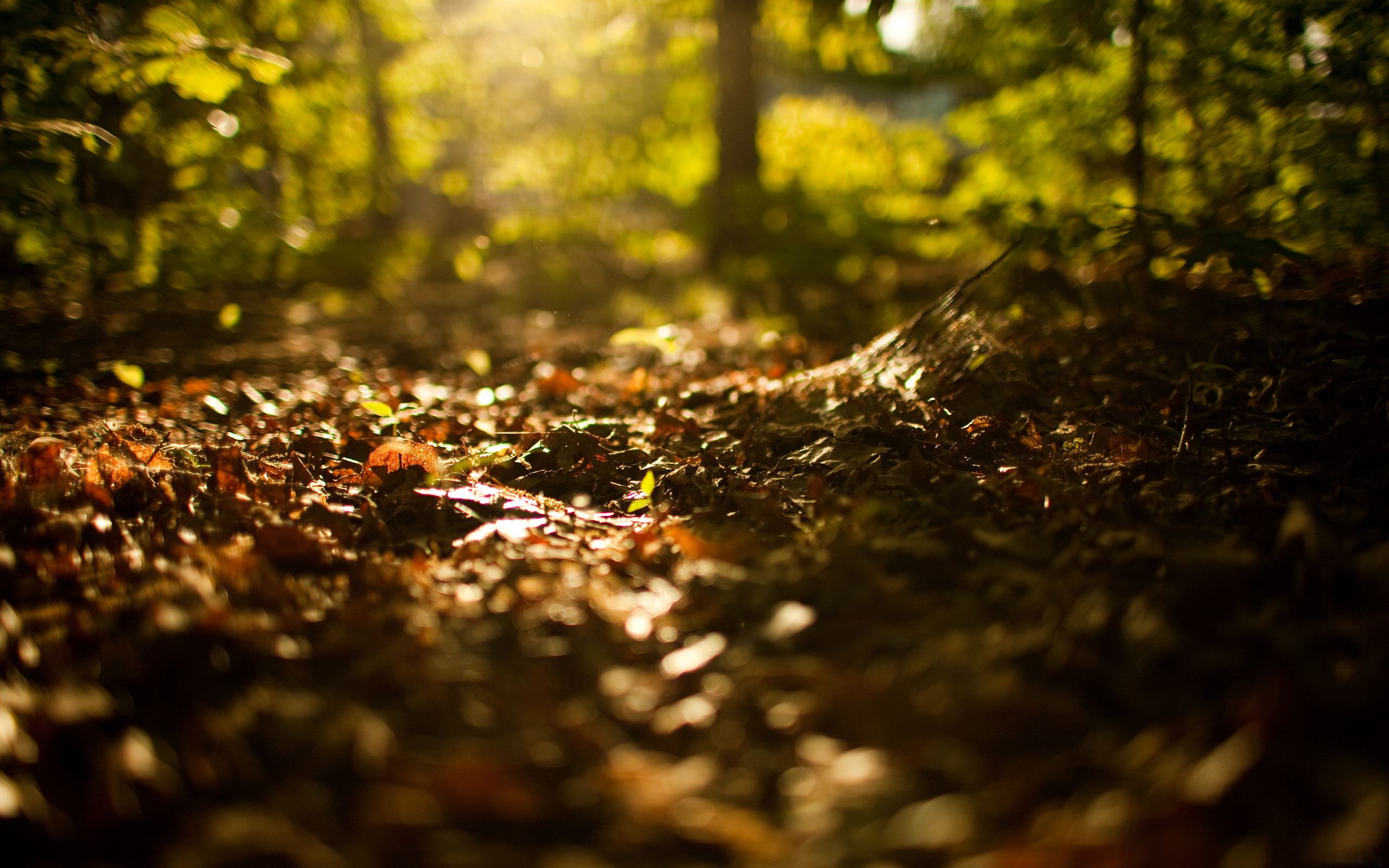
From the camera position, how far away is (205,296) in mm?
5562

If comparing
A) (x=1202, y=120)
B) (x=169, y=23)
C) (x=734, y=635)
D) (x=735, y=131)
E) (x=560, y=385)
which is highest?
(x=735, y=131)

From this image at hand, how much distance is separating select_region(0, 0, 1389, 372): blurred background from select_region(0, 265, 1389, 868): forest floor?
3.72 feet

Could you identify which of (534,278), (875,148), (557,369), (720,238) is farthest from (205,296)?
(875,148)

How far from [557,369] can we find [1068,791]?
3191mm

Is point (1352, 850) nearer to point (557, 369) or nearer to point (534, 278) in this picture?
point (557, 369)

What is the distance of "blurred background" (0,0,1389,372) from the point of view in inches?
120

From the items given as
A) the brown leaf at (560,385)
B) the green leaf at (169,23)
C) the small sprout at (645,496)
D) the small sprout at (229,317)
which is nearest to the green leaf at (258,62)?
the green leaf at (169,23)

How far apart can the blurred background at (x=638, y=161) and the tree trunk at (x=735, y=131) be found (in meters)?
0.03

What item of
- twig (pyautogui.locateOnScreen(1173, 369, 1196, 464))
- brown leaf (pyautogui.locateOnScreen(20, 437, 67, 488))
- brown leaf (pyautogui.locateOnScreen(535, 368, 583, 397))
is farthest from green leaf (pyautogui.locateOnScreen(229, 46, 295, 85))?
twig (pyautogui.locateOnScreen(1173, 369, 1196, 464))

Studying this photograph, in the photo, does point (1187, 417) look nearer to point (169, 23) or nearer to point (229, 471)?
point (229, 471)

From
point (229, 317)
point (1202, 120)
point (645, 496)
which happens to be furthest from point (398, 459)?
point (1202, 120)

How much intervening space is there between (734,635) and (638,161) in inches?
297

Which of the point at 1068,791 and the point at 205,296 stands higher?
the point at 205,296

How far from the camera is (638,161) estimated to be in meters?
8.16
